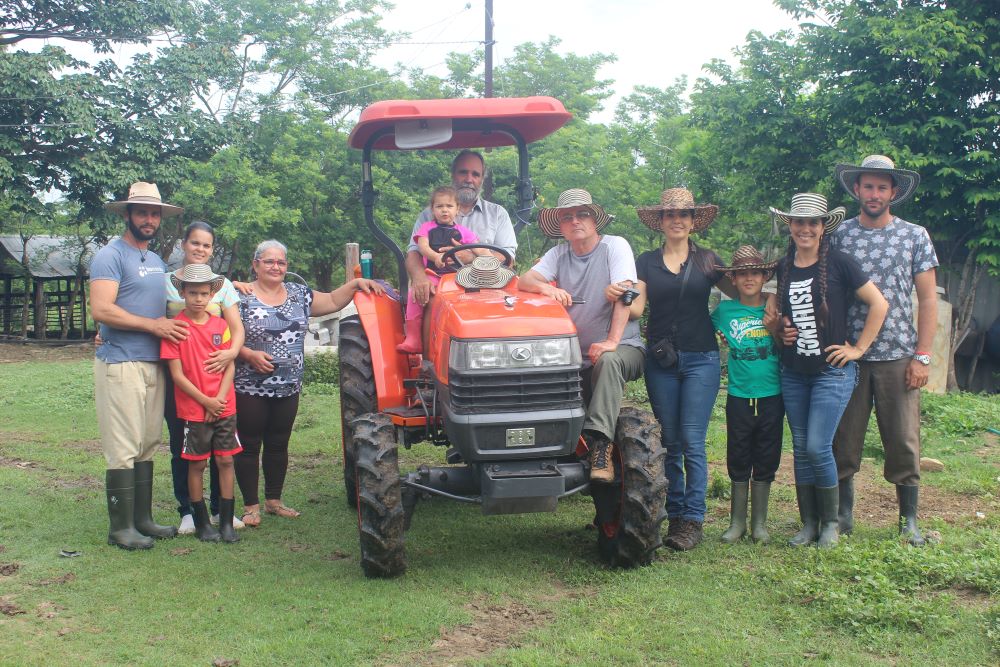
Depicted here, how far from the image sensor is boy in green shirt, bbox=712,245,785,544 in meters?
5.21

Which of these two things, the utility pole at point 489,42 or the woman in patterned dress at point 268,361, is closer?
the woman in patterned dress at point 268,361

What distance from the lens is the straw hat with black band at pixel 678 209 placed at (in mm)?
5246

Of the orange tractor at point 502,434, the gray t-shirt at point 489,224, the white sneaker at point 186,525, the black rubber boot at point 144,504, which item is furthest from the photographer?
the gray t-shirt at point 489,224

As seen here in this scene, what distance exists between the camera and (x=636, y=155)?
65.0 ft

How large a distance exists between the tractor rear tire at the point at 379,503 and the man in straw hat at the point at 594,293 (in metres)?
1.04

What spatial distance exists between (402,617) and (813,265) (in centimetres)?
289

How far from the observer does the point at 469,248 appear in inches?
210

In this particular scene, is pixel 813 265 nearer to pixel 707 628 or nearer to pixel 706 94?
pixel 707 628

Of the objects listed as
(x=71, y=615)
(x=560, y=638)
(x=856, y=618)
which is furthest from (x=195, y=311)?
(x=856, y=618)

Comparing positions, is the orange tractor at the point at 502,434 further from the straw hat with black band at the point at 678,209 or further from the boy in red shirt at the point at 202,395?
the boy in red shirt at the point at 202,395

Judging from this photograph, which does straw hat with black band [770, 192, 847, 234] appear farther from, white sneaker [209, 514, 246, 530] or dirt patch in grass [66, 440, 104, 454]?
dirt patch in grass [66, 440, 104, 454]

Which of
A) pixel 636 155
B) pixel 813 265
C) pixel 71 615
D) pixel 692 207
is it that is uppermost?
pixel 636 155

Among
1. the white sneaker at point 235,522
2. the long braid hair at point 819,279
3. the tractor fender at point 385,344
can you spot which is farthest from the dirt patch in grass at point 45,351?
the long braid hair at point 819,279

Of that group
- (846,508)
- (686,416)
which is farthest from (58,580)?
(846,508)
